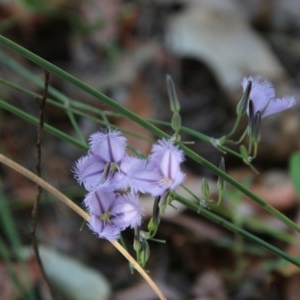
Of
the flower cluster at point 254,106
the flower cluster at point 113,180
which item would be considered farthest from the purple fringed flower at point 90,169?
the flower cluster at point 254,106

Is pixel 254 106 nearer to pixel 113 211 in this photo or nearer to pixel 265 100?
pixel 265 100

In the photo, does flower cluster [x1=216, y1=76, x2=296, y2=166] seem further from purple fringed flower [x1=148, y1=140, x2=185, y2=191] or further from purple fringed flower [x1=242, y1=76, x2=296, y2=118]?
purple fringed flower [x1=148, y1=140, x2=185, y2=191]

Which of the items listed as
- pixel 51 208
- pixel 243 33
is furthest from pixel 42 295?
pixel 243 33

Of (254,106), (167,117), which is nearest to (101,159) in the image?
(254,106)

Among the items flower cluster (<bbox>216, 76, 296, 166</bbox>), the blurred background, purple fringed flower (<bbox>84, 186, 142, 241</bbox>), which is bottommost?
purple fringed flower (<bbox>84, 186, 142, 241</bbox>)

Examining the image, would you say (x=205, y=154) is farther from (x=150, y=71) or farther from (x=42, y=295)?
(x=42, y=295)

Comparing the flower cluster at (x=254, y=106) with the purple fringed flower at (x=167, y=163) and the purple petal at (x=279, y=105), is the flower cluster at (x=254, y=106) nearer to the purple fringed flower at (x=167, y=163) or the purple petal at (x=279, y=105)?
the purple petal at (x=279, y=105)

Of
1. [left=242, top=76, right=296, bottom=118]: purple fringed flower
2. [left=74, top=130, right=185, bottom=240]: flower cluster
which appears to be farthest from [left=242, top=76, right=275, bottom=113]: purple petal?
[left=74, top=130, right=185, bottom=240]: flower cluster
